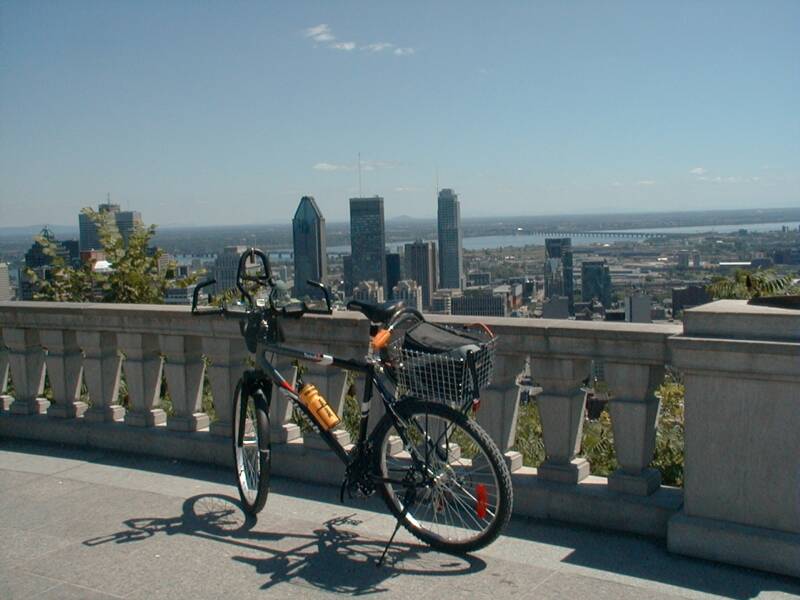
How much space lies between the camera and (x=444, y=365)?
174 inches

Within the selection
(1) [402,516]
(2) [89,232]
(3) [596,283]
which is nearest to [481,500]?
(1) [402,516]

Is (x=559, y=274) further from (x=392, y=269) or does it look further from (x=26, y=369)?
(x=26, y=369)

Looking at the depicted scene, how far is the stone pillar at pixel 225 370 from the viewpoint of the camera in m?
6.37

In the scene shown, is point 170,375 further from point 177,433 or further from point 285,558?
point 285,558

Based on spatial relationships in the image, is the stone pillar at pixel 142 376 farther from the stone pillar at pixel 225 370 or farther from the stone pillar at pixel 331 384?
the stone pillar at pixel 331 384

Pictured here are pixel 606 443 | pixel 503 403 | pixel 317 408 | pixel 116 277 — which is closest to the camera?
pixel 317 408

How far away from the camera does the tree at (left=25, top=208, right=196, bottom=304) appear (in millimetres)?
11828

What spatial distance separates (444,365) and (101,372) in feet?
11.7

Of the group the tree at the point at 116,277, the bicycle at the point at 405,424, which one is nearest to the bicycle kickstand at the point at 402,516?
the bicycle at the point at 405,424

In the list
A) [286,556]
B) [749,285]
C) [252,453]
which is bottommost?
[286,556]

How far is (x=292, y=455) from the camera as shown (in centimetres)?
611

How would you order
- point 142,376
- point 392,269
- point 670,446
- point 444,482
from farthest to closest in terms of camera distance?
point 392,269, point 142,376, point 670,446, point 444,482

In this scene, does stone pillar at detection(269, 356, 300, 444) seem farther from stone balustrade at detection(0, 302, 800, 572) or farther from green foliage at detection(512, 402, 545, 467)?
green foliage at detection(512, 402, 545, 467)

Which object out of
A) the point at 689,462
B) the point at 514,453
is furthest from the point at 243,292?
the point at 689,462
